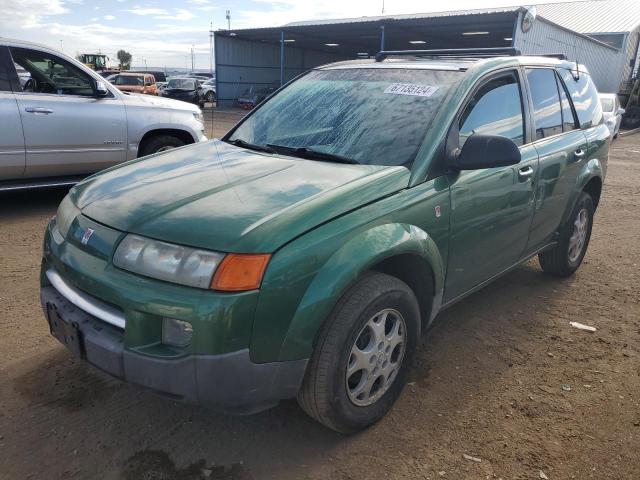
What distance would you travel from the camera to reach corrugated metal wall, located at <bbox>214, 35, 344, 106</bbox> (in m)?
31.2

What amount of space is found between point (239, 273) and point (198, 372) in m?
0.40

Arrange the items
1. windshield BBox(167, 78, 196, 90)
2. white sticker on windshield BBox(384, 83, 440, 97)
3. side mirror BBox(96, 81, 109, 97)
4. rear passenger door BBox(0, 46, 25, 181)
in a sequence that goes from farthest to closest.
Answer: windshield BBox(167, 78, 196, 90) → side mirror BBox(96, 81, 109, 97) → rear passenger door BBox(0, 46, 25, 181) → white sticker on windshield BBox(384, 83, 440, 97)

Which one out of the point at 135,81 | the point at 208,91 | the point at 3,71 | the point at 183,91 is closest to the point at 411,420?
the point at 3,71

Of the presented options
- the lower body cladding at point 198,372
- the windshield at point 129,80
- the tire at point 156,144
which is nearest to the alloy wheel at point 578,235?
the lower body cladding at point 198,372

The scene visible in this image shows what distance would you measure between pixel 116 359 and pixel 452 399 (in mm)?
1743

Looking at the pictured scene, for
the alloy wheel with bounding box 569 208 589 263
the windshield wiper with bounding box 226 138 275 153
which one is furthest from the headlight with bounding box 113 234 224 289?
the alloy wheel with bounding box 569 208 589 263

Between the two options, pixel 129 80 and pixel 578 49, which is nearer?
pixel 578 49

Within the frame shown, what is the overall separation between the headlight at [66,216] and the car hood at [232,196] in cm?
5

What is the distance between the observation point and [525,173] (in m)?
3.36

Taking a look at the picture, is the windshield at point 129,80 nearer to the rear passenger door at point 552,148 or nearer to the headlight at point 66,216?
the rear passenger door at point 552,148

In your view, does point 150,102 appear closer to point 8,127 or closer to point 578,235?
point 8,127

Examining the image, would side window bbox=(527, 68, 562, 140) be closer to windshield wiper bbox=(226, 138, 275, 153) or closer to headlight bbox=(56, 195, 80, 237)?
windshield wiper bbox=(226, 138, 275, 153)

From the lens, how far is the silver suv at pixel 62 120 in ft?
18.1

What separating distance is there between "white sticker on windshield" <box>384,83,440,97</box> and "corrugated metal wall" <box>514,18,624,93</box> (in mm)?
16049
